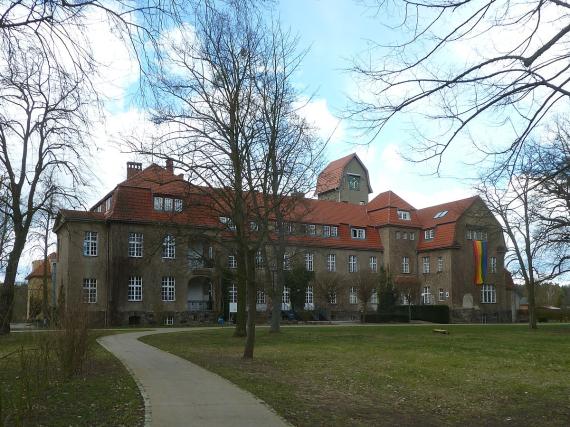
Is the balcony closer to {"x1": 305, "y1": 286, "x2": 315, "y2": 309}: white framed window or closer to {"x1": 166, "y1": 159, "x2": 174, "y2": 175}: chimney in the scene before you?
{"x1": 305, "y1": 286, "x2": 315, "y2": 309}: white framed window

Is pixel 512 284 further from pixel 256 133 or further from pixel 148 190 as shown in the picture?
pixel 256 133

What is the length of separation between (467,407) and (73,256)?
124 feet

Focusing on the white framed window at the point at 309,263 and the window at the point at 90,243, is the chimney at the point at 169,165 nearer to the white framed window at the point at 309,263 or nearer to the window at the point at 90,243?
the window at the point at 90,243

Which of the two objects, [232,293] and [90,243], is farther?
[232,293]

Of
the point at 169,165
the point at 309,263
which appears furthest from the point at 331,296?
the point at 169,165

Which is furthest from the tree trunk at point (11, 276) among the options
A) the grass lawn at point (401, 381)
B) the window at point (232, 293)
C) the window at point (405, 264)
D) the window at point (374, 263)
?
the window at point (405, 264)

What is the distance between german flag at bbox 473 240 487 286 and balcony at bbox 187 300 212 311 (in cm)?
2616

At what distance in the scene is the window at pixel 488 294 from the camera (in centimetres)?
5762

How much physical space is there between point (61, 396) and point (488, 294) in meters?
54.4

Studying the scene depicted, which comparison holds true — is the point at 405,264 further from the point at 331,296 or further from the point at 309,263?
the point at 331,296

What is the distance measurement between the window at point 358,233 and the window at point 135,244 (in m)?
Answer: 22.1

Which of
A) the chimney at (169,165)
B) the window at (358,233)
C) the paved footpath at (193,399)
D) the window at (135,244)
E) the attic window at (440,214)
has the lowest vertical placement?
the paved footpath at (193,399)

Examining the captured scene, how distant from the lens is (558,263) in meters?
31.0

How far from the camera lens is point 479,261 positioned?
2239 inches
